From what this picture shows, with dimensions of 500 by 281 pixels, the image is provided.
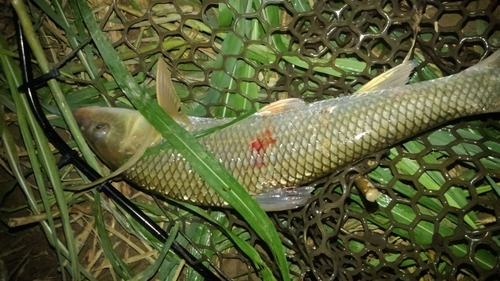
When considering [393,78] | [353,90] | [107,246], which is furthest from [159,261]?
[393,78]

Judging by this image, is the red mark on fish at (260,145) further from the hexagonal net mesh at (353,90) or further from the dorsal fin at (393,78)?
the dorsal fin at (393,78)

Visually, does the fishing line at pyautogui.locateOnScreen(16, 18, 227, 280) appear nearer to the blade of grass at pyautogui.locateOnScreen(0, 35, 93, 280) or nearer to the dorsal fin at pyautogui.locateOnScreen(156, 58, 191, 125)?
the blade of grass at pyautogui.locateOnScreen(0, 35, 93, 280)

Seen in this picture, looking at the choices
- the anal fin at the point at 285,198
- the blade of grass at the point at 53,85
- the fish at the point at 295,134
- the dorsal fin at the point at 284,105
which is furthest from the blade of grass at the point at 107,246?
the dorsal fin at the point at 284,105

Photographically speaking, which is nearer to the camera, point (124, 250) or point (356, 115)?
point (356, 115)

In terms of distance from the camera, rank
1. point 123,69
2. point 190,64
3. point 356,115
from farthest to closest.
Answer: point 190,64
point 123,69
point 356,115

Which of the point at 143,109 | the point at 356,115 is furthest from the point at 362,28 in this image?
the point at 143,109

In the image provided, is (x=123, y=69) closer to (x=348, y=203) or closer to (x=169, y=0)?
(x=169, y=0)

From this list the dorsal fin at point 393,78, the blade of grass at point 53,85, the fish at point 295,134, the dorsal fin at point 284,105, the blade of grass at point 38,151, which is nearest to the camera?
the fish at point 295,134
